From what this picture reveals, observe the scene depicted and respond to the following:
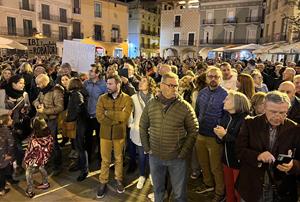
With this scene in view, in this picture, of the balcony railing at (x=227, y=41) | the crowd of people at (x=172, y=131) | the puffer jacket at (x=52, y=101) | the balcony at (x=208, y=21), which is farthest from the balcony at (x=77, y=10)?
the puffer jacket at (x=52, y=101)

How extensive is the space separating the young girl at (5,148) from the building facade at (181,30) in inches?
1334

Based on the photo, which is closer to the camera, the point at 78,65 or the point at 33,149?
the point at 33,149

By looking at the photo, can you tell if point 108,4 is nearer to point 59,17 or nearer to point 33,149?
point 59,17

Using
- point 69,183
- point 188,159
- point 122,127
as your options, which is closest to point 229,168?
point 188,159

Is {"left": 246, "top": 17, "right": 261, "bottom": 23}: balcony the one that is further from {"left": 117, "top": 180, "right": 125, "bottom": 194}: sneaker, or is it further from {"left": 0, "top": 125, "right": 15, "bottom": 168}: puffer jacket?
{"left": 0, "top": 125, "right": 15, "bottom": 168}: puffer jacket

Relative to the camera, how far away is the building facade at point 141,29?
42.6 metres

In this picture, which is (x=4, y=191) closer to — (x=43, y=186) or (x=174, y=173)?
(x=43, y=186)

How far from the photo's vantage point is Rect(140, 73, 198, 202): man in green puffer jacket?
121 inches

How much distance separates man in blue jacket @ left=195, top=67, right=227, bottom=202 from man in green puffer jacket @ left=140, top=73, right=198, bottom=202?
0.65 metres

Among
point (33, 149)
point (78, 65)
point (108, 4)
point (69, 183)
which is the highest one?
point (108, 4)

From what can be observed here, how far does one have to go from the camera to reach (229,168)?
3225 millimetres

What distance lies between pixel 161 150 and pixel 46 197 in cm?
198

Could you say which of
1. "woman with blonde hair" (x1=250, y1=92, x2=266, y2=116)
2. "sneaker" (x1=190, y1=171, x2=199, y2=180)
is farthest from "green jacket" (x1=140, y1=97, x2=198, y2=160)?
"sneaker" (x1=190, y1=171, x2=199, y2=180)

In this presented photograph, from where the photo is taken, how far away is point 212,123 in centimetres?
374
